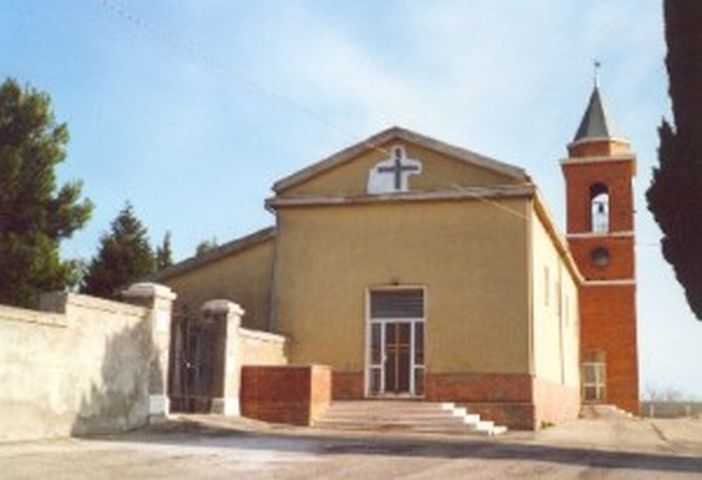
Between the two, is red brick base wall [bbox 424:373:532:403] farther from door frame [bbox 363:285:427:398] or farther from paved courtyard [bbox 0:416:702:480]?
paved courtyard [bbox 0:416:702:480]

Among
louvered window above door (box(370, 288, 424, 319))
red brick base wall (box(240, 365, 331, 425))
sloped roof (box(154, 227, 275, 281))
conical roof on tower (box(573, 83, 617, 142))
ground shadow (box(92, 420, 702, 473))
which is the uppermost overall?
conical roof on tower (box(573, 83, 617, 142))

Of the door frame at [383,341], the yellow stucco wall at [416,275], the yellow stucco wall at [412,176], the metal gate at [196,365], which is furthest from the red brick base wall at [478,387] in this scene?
the metal gate at [196,365]

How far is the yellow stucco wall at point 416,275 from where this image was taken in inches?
882

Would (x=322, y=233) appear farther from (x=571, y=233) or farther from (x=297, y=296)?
(x=571, y=233)

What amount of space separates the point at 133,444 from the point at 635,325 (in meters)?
27.4

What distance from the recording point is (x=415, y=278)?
23266mm

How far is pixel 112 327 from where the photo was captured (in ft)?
52.6

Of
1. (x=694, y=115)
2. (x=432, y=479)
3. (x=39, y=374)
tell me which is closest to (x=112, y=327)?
(x=39, y=374)

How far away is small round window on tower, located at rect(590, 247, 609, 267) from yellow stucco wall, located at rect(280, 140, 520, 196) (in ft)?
54.8

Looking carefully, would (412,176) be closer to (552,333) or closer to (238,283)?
(238,283)

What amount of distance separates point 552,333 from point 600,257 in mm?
11899

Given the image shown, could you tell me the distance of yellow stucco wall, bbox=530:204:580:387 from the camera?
78.0 feet

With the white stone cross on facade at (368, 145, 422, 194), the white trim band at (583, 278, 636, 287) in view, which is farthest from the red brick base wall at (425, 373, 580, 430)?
the white trim band at (583, 278, 636, 287)

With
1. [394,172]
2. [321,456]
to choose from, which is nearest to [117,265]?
[394,172]
